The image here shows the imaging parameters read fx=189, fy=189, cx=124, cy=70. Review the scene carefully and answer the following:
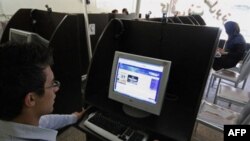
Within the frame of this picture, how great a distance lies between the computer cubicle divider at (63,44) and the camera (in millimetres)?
1678

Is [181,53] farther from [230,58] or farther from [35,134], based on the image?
[230,58]

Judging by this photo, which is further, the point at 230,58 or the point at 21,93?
the point at 230,58

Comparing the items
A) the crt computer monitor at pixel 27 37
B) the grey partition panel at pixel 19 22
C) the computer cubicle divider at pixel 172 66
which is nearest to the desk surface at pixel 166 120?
the computer cubicle divider at pixel 172 66

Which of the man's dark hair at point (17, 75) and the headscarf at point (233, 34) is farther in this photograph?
the headscarf at point (233, 34)

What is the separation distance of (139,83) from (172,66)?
0.95ft

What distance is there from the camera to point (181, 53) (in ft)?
3.97

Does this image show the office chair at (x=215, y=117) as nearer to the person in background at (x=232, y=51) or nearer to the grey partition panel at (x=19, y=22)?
the person in background at (x=232, y=51)

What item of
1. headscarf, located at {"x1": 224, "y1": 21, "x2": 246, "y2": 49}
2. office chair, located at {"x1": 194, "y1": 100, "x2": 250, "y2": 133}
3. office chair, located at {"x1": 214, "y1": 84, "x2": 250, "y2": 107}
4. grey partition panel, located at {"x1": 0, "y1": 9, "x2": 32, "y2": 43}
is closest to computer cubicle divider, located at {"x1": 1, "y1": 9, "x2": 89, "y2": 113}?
grey partition panel, located at {"x1": 0, "y1": 9, "x2": 32, "y2": 43}

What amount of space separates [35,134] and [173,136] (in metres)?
0.66

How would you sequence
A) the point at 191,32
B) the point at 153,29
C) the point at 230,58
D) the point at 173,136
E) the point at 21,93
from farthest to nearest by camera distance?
the point at 230,58
the point at 153,29
the point at 191,32
the point at 173,136
the point at 21,93

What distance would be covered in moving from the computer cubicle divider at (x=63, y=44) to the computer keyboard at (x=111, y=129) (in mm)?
765

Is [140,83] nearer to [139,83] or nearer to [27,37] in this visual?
[139,83]

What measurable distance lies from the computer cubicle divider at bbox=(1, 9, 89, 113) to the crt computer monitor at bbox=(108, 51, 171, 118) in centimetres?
74

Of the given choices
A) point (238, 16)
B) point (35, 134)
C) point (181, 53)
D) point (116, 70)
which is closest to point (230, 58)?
point (238, 16)
